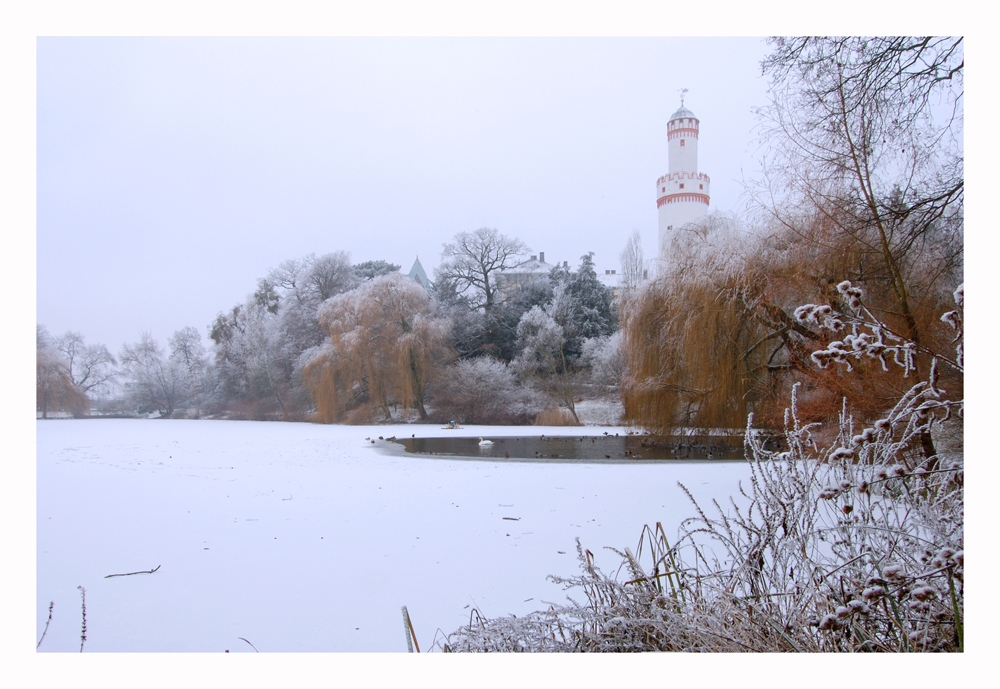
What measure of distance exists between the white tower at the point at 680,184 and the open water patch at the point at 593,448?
1926 mm

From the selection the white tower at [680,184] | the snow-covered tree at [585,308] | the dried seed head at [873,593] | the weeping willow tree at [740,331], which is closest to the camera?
the dried seed head at [873,593]

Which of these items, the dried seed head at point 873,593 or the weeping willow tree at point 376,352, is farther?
the weeping willow tree at point 376,352

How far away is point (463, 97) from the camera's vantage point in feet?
12.4

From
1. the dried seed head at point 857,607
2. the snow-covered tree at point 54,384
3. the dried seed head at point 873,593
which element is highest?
the snow-covered tree at point 54,384

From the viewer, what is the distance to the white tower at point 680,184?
4.96 metres

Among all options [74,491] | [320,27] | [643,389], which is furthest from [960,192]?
[74,491]

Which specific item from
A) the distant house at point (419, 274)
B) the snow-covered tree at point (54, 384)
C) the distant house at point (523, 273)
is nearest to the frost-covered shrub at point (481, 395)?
the distant house at point (523, 273)

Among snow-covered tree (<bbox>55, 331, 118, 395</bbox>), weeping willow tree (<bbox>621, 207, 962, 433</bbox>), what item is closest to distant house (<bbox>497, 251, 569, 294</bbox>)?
weeping willow tree (<bbox>621, 207, 962, 433</bbox>)

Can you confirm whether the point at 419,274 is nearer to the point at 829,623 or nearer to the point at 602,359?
the point at 602,359

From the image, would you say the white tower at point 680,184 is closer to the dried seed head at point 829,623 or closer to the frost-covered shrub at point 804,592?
the frost-covered shrub at point 804,592

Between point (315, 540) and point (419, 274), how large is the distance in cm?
965

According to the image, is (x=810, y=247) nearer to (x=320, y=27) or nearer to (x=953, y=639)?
(x=953, y=639)

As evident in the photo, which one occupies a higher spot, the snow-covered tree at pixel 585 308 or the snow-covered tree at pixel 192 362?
the snow-covered tree at pixel 585 308

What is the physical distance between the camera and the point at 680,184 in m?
6.14
